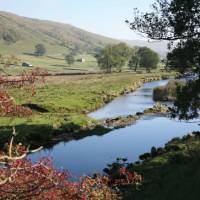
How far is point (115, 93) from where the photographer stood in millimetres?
116562

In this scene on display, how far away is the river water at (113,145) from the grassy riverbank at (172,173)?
5740 mm

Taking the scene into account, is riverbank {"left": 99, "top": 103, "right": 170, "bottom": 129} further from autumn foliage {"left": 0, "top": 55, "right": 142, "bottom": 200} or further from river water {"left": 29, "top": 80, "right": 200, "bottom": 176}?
autumn foliage {"left": 0, "top": 55, "right": 142, "bottom": 200}

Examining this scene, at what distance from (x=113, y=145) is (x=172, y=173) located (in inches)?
934

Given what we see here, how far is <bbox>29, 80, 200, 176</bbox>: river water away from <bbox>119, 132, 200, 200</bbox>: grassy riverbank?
18.8 feet

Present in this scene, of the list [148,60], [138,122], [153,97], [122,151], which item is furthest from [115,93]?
[148,60]

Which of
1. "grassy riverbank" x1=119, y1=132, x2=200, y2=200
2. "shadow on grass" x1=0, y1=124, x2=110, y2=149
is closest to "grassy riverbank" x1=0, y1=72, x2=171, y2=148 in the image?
"shadow on grass" x1=0, y1=124, x2=110, y2=149

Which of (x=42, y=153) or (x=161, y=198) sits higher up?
(x=161, y=198)

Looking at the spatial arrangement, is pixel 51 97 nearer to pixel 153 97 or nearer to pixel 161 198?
pixel 153 97

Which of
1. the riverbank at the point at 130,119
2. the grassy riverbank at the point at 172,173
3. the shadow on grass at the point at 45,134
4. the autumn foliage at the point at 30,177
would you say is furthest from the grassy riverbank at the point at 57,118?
the autumn foliage at the point at 30,177

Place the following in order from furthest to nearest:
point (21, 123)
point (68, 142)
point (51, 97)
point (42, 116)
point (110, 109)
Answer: point (51, 97), point (110, 109), point (42, 116), point (21, 123), point (68, 142)

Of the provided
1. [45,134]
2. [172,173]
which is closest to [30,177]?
[172,173]

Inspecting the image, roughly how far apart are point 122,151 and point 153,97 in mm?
53883

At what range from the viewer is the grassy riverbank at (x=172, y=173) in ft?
83.0

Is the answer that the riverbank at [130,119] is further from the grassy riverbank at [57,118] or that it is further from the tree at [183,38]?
the tree at [183,38]
